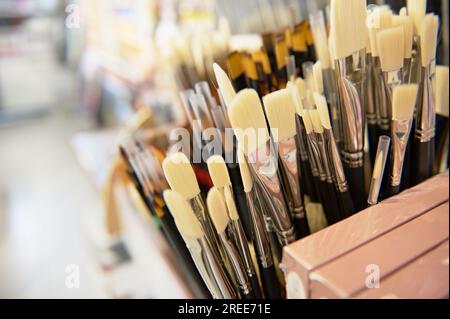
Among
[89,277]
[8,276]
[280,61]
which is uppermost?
[280,61]

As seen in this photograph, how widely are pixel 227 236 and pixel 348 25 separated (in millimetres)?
168

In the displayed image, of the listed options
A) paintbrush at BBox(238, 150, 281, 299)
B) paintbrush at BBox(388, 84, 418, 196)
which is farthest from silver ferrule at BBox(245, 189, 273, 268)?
paintbrush at BBox(388, 84, 418, 196)

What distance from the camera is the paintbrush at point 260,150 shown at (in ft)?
0.75

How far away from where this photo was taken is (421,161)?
295 millimetres

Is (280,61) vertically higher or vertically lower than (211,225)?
higher

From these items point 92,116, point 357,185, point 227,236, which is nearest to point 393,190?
point 357,185

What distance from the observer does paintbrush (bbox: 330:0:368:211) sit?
0.25 metres

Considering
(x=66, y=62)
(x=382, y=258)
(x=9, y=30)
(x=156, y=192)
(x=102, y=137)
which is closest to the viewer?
(x=382, y=258)

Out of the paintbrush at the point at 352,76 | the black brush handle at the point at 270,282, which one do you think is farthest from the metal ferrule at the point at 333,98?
the black brush handle at the point at 270,282

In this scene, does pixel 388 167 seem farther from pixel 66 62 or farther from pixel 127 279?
A: pixel 66 62

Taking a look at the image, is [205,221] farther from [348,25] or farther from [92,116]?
[92,116]

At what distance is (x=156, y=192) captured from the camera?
0.34 metres

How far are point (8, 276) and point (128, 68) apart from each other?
693 mm
